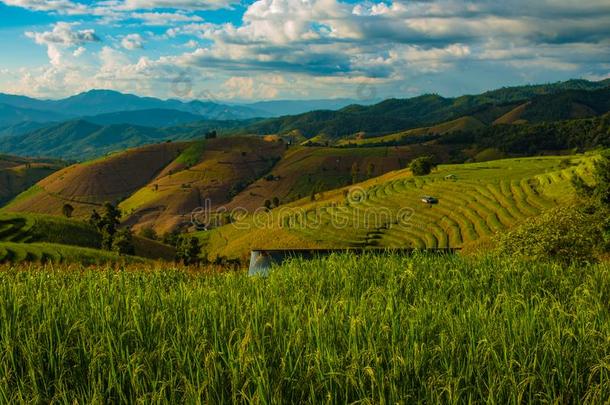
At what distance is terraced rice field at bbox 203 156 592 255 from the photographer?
106 m

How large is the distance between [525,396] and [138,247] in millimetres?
123657

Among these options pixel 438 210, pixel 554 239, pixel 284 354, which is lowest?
pixel 438 210

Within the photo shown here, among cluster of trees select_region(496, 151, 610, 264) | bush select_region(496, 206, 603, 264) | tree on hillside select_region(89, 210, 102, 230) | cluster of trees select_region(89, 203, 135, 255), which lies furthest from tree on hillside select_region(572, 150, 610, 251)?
tree on hillside select_region(89, 210, 102, 230)

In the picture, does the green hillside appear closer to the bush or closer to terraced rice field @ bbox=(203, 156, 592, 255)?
terraced rice field @ bbox=(203, 156, 592, 255)

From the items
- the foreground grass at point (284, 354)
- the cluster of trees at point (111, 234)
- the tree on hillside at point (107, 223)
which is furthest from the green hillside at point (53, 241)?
the foreground grass at point (284, 354)

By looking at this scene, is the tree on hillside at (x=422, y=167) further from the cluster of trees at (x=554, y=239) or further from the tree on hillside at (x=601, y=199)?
the cluster of trees at (x=554, y=239)

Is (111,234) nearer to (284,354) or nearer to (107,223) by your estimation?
(107,223)

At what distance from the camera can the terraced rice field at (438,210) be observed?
106 metres

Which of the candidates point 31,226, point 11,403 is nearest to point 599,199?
point 11,403

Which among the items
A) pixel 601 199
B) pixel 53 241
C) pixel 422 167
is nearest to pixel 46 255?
pixel 53 241

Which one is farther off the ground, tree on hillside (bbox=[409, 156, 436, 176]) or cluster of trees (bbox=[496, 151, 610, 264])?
tree on hillside (bbox=[409, 156, 436, 176])

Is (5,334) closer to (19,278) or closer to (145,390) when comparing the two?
(145,390)

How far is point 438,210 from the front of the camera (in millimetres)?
123250

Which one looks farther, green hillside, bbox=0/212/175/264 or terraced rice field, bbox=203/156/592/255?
terraced rice field, bbox=203/156/592/255
